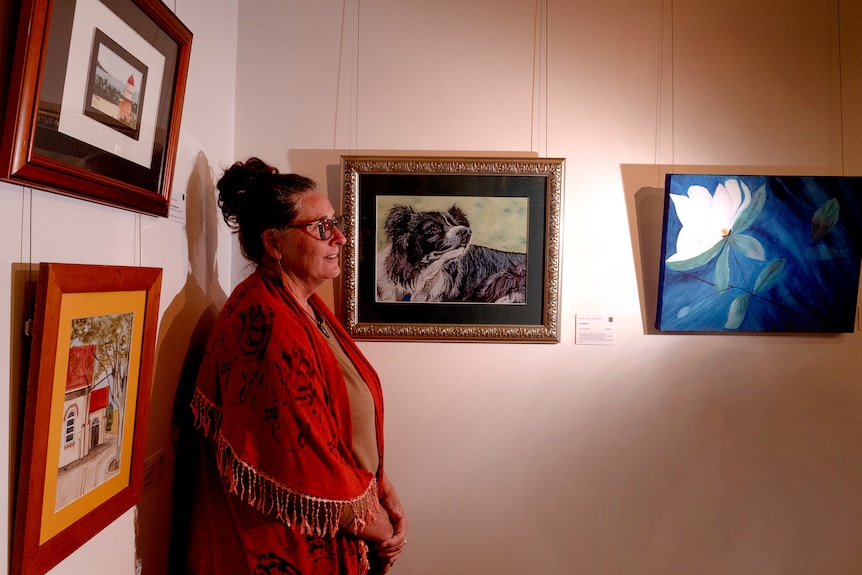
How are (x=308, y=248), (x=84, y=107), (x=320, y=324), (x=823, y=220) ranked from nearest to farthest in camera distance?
(x=84, y=107), (x=308, y=248), (x=320, y=324), (x=823, y=220)

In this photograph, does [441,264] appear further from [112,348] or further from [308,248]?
[112,348]

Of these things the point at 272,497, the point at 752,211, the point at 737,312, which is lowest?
the point at 272,497

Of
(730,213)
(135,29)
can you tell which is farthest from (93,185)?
(730,213)

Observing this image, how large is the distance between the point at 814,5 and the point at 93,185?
88.2 inches

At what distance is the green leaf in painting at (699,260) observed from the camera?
1.71 m

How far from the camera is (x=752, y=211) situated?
170 centimetres

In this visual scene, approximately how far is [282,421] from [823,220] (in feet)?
5.84

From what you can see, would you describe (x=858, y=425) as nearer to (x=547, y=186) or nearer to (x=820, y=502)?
(x=820, y=502)

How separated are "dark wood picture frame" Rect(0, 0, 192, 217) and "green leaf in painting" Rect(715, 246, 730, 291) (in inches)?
64.7

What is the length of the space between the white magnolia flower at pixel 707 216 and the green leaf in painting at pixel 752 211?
10 millimetres

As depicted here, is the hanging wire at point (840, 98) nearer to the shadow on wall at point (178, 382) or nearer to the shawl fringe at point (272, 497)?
the shawl fringe at point (272, 497)

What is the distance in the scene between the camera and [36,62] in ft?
2.50

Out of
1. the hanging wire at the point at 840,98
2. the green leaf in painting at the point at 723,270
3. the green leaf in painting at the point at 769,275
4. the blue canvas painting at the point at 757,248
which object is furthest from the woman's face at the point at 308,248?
the hanging wire at the point at 840,98

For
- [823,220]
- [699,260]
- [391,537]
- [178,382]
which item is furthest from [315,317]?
[823,220]
